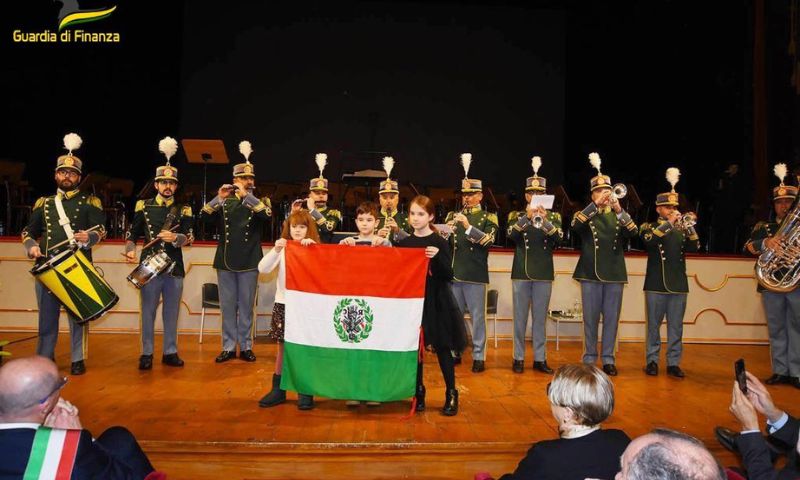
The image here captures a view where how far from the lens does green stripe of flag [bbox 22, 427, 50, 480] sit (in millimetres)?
1681

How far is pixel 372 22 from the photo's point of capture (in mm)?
13375

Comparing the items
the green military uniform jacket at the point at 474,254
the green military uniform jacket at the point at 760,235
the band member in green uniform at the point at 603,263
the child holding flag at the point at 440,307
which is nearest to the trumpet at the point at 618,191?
the band member in green uniform at the point at 603,263

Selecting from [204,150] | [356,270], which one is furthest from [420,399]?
[204,150]

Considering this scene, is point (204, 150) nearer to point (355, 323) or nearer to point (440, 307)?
point (355, 323)

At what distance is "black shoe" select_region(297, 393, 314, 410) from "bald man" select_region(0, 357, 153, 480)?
2.28 metres

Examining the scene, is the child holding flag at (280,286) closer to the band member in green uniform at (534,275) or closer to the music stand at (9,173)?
the band member in green uniform at (534,275)

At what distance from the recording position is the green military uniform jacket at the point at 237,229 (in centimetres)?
590

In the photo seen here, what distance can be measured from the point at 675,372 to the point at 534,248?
6.52ft

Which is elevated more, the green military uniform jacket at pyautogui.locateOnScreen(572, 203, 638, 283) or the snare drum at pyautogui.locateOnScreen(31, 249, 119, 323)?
the green military uniform jacket at pyautogui.locateOnScreen(572, 203, 638, 283)

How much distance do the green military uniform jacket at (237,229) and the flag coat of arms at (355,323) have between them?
73.9 inches

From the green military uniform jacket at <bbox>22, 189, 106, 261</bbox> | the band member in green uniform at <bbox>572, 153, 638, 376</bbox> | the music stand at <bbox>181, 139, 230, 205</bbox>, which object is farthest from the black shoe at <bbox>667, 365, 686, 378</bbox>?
the music stand at <bbox>181, 139, 230, 205</bbox>

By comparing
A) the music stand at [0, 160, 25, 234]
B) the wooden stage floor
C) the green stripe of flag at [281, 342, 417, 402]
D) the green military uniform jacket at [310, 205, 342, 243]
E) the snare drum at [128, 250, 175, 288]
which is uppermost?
the music stand at [0, 160, 25, 234]

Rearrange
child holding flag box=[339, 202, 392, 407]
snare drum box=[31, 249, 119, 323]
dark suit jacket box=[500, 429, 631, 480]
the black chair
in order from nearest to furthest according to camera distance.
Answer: dark suit jacket box=[500, 429, 631, 480] < child holding flag box=[339, 202, 392, 407] < snare drum box=[31, 249, 119, 323] < the black chair

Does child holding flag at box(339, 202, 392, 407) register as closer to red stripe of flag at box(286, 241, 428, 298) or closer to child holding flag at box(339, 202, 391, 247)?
child holding flag at box(339, 202, 391, 247)
